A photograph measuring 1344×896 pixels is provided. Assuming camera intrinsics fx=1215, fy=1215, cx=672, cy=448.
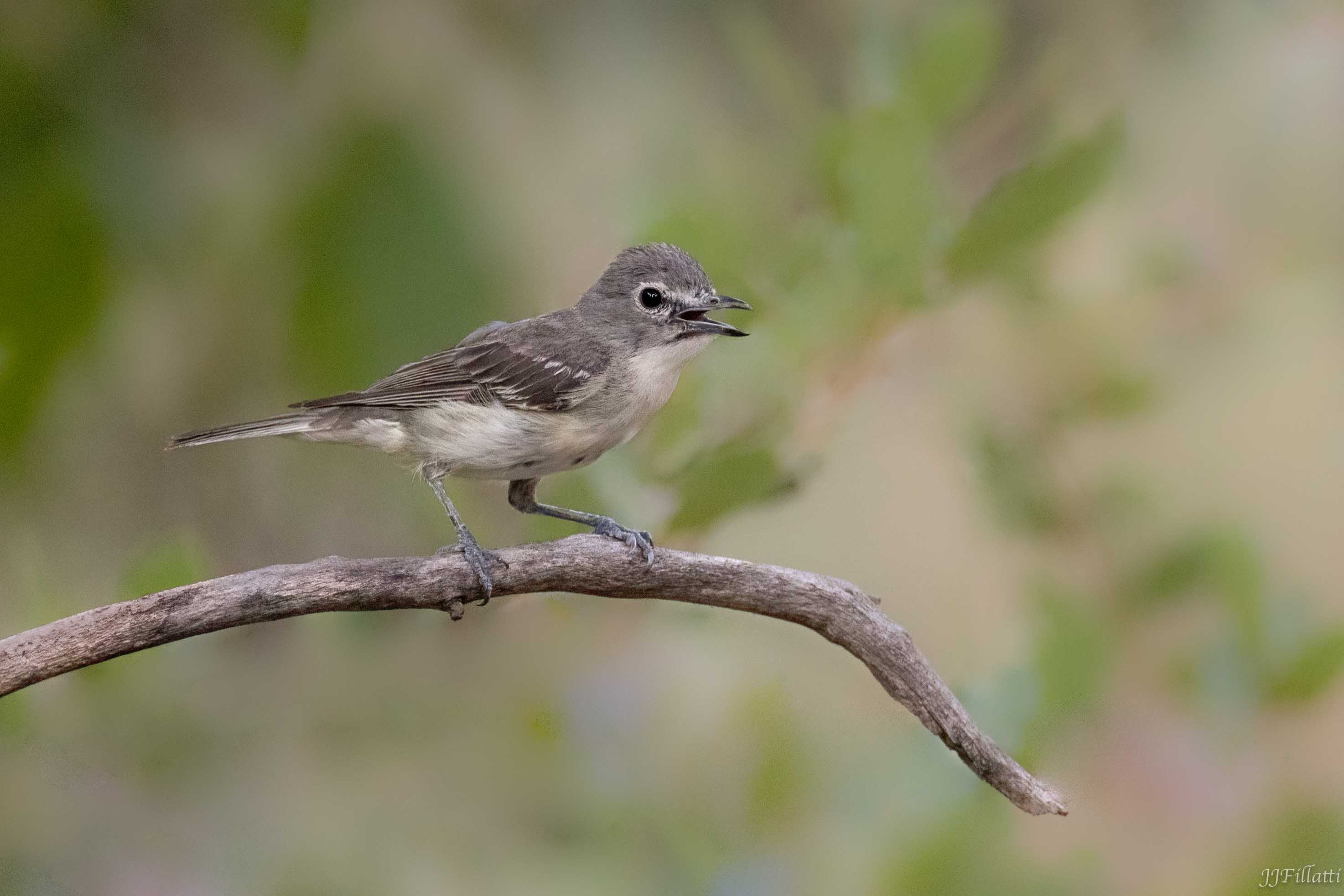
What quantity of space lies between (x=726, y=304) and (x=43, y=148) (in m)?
0.66

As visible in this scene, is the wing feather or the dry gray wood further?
the wing feather

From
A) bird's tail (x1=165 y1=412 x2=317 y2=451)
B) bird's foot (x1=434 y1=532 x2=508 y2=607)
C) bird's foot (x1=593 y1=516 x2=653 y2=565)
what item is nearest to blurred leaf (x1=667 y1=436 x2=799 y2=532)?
bird's foot (x1=593 y1=516 x2=653 y2=565)

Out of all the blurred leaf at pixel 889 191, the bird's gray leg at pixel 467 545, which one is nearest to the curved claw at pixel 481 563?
the bird's gray leg at pixel 467 545

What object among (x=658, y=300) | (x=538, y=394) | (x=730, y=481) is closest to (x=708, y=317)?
(x=658, y=300)

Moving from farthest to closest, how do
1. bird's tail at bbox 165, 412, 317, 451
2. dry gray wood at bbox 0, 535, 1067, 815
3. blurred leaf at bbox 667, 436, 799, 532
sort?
bird's tail at bbox 165, 412, 317, 451, blurred leaf at bbox 667, 436, 799, 532, dry gray wood at bbox 0, 535, 1067, 815

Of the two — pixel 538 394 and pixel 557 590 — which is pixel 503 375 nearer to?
pixel 538 394

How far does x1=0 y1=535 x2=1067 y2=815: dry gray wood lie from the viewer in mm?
861

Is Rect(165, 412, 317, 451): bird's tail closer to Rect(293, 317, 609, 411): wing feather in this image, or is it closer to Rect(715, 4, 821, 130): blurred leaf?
Rect(293, 317, 609, 411): wing feather

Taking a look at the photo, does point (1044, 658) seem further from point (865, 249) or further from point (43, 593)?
point (43, 593)

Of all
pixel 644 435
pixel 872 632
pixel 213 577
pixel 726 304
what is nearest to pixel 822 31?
pixel 726 304

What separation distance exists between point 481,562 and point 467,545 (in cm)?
6

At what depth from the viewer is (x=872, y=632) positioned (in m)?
1.06

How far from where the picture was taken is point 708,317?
1.25 m

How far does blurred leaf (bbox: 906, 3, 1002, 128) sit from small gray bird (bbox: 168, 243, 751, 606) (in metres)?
0.24
